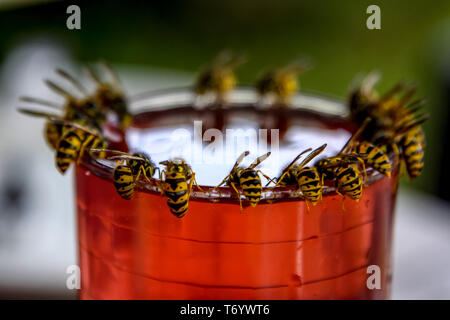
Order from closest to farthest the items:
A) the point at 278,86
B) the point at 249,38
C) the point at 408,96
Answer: the point at 408,96
the point at 278,86
the point at 249,38

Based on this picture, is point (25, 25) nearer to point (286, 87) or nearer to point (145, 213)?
point (286, 87)

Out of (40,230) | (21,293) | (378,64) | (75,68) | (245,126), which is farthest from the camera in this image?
(378,64)

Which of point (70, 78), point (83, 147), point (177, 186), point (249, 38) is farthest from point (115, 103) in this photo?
point (249, 38)

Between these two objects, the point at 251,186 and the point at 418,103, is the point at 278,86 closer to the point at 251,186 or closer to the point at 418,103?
the point at 418,103

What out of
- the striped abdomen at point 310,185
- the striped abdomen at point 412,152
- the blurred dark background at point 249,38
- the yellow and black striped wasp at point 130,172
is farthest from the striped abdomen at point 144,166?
the blurred dark background at point 249,38

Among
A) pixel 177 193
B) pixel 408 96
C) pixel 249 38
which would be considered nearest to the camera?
pixel 177 193

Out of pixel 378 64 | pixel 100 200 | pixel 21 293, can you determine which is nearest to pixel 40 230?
pixel 21 293

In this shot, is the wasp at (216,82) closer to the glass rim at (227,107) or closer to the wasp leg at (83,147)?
the glass rim at (227,107)
